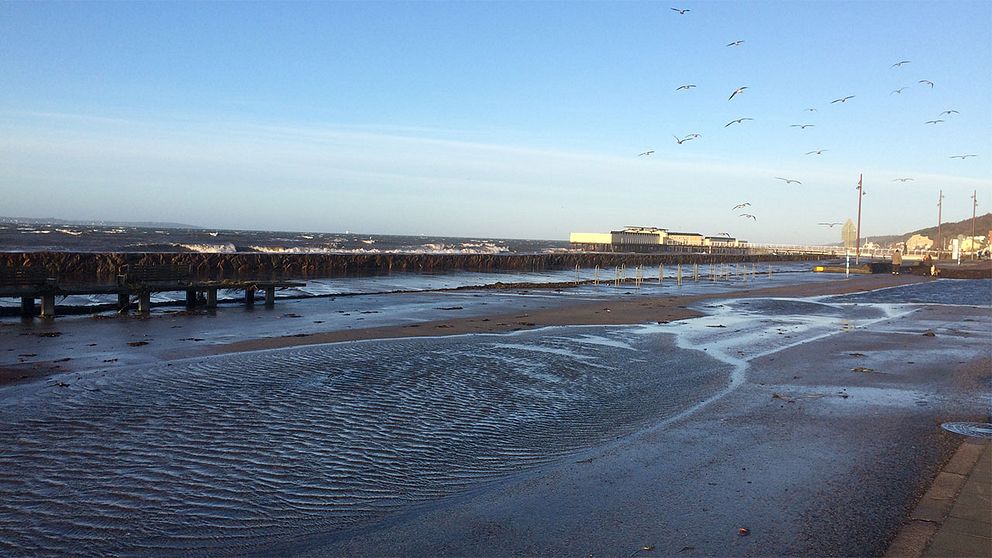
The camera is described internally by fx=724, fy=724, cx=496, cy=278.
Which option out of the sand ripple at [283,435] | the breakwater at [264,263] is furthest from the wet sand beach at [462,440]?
the breakwater at [264,263]

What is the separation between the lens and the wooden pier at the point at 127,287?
58.1 feet

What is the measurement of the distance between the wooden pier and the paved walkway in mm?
18549

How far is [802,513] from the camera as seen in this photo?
5.94m

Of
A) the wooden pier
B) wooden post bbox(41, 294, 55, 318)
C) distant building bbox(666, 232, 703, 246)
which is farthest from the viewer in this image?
distant building bbox(666, 232, 703, 246)

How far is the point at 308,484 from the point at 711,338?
506 inches

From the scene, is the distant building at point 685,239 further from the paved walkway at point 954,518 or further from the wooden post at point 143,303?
the paved walkway at point 954,518

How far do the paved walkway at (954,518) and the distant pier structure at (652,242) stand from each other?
117837 millimetres

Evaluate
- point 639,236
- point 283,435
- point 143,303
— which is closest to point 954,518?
point 283,435

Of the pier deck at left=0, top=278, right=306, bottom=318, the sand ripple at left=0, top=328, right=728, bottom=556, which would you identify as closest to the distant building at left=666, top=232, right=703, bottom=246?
the pier deck at left=0, top=278, right=306, bottom=318

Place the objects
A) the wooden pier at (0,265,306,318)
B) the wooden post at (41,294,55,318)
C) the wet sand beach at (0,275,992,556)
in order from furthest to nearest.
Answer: the wooden post at (41,294,55,318) → the wooden pier at (0,265,306,318) → the wet sand beach at (0,275,992,556)

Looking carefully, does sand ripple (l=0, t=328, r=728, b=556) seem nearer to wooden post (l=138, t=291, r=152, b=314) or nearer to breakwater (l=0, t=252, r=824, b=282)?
wooden post (l=138, t=291, r=152, b=314)

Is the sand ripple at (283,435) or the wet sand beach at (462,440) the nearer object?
the wet sand beach at (462,440)

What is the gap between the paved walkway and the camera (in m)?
5.00

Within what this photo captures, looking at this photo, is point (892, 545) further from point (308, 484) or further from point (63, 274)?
point (63, 274)
